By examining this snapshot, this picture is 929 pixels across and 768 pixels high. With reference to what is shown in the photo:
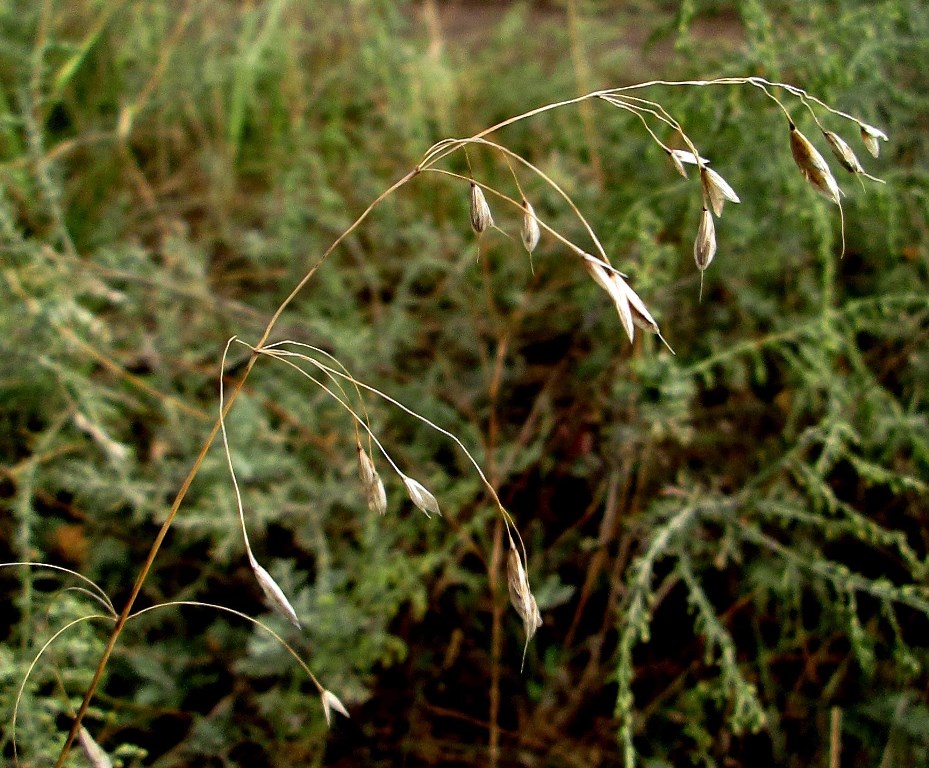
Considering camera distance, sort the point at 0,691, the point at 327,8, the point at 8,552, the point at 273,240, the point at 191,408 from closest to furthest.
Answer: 1. the point at 0,691
2. the point at 8,552
3. the point at 191,408
4. the point at 273,240
5. the point at 327,8

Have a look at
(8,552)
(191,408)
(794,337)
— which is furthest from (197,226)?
(794,337)

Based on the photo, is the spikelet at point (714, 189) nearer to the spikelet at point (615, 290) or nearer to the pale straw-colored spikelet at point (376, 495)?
the spikelet at point (615, 290)

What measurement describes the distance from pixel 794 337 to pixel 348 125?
5.26 feet

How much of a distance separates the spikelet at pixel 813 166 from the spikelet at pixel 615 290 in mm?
258

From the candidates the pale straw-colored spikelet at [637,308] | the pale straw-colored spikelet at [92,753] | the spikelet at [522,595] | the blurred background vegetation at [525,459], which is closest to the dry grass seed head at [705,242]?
the pale straw-colored spikelet at [637,308]

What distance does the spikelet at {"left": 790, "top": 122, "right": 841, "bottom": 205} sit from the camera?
921mm

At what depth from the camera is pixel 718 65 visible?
73.4 inches

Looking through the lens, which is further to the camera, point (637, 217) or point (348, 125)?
point (348, 125)

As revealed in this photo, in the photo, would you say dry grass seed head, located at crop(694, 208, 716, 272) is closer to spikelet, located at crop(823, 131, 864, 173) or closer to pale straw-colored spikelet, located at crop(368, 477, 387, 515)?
spikelet, located at crop(823, 131, 864, 173)

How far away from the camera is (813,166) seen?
0.94m

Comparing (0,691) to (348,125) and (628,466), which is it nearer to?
(628,466)

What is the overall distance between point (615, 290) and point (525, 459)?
2.55 ft

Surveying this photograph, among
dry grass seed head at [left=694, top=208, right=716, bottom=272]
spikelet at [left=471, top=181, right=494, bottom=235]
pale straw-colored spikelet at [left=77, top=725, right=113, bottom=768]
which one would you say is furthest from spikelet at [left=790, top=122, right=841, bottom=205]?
pale straw-colored spikelet at [left=77, top=725, right=113, bottom=768]

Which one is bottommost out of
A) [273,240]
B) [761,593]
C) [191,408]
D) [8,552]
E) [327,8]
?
[761,593]
